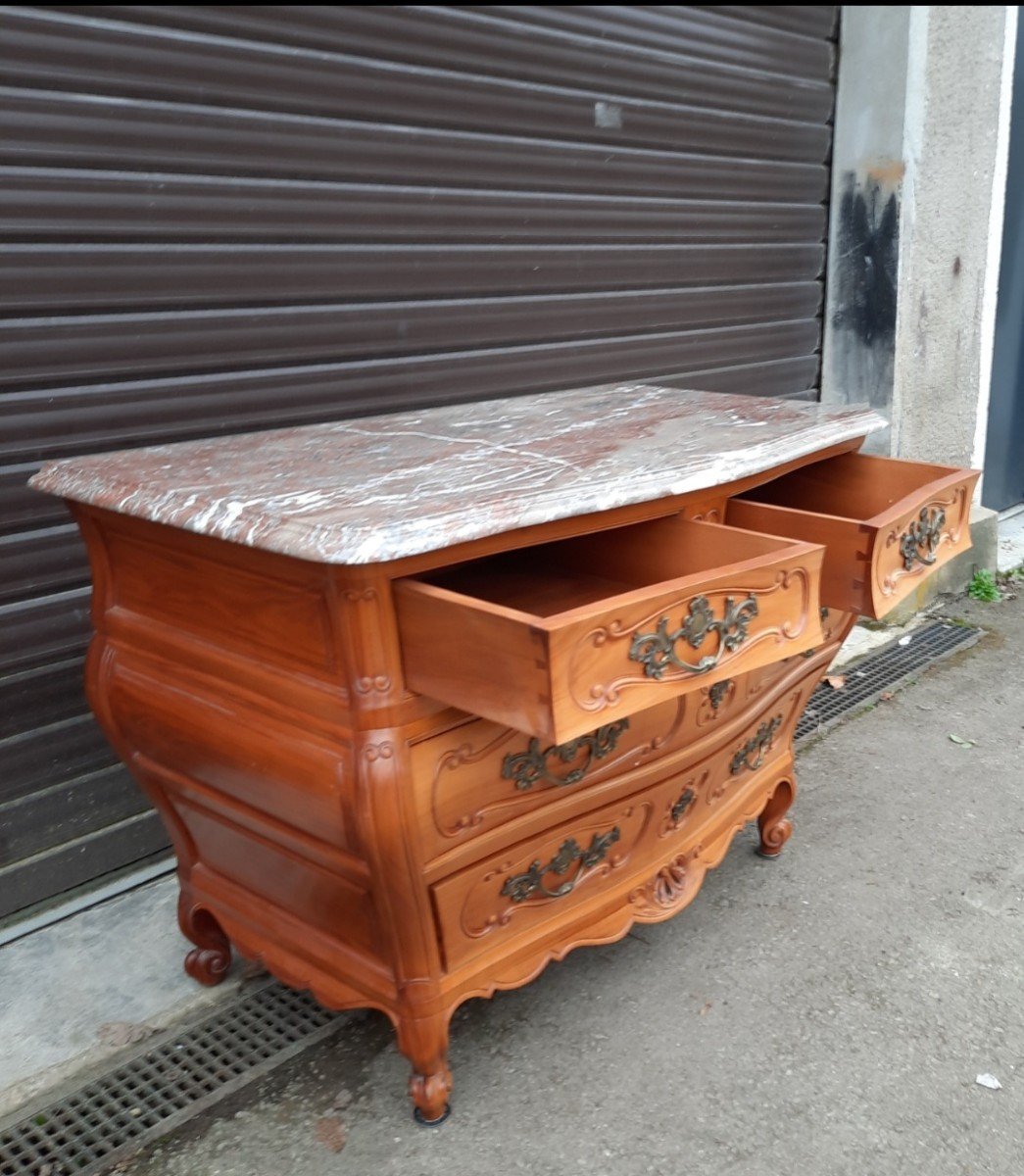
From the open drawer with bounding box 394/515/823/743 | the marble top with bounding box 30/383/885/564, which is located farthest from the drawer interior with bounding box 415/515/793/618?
the marble top with bounding box 30/383/885/564

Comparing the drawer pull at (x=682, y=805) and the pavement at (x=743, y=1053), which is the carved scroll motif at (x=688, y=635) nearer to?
the drawer pull at (x=682, y=805)

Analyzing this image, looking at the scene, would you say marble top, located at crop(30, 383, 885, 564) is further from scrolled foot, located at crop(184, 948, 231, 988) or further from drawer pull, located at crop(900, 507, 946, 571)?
scrolled foot, located at crop(184, 948, 231, 988)

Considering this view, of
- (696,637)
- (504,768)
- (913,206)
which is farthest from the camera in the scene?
(913,206)

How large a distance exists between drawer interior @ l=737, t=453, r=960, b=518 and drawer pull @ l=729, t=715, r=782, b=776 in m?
0.48

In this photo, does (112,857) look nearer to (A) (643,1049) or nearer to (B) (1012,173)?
(A) (643,1049)

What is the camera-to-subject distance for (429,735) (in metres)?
1.55

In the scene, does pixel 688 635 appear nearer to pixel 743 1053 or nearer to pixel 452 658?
pixel 452 658

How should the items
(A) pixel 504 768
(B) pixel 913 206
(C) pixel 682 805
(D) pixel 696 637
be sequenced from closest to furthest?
(D) pixel 696 637 < (A) pixel 504 768 < (C) pixel 682 805 < (B) pixel 913 206

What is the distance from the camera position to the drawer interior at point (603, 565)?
1.71 meters

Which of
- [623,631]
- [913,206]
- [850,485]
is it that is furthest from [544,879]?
[913,206]

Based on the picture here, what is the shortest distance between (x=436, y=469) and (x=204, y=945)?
1124mm

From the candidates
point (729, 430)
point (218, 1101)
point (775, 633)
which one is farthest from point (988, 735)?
point (218, 1101)

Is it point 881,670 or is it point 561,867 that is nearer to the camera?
point 561,867

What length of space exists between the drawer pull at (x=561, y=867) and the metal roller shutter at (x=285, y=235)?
116 cm
